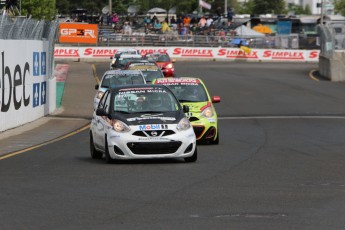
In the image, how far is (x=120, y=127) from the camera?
16.0 meters

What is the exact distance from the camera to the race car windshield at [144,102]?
16.8m

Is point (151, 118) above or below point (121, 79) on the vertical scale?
above

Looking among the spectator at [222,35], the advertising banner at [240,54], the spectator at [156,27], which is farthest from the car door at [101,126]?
the spectator at [156,27]

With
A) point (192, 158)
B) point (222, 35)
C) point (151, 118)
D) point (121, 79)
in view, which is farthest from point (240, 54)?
point (151, 118)

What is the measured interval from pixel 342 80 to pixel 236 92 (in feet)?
37.5

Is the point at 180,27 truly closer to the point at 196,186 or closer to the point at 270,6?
the point at 270,6

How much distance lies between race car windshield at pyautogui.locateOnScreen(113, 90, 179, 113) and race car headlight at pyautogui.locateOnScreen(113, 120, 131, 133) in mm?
A: 571

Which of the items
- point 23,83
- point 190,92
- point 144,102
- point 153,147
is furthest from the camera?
point 23,83

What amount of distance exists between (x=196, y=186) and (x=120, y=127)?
327 centimetres

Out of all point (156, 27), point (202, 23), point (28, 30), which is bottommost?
point (156, 27)

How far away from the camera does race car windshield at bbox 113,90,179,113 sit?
661 inches

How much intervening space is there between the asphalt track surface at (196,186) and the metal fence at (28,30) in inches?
127

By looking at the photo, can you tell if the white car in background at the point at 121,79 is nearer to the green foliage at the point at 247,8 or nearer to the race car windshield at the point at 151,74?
the race car windshield at the point at 151,74

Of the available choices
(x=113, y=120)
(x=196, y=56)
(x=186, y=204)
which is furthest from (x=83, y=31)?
(x=186, y=204)
